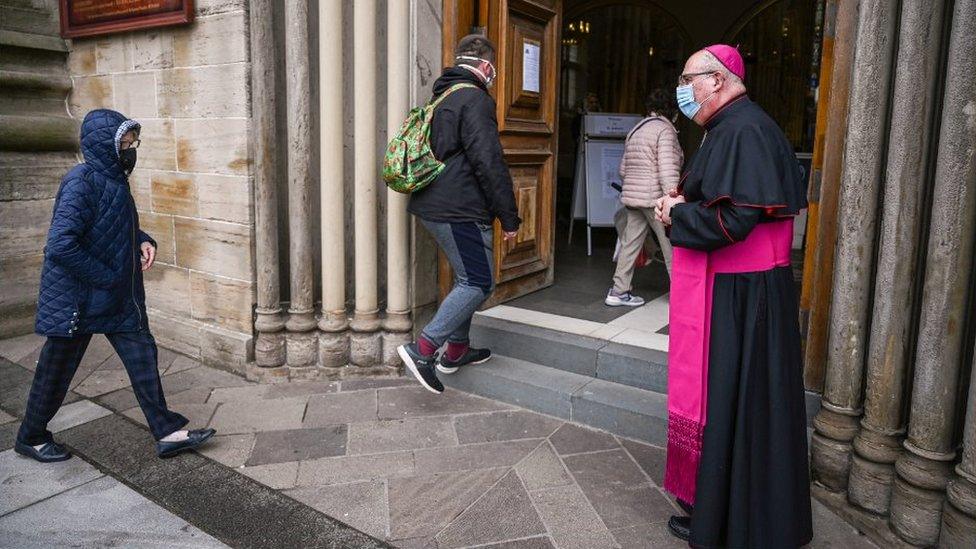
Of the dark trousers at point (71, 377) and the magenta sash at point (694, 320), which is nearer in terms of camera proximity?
the magenta sash at point (694, 320)

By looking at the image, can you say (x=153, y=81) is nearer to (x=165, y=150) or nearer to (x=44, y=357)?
(x=165, y=150)

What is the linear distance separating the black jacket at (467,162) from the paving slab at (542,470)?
1186 millimetres

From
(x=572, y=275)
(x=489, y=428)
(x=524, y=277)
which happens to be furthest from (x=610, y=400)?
(x=572, y=275)

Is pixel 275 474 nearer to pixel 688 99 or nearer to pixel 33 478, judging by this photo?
pixel 33 478

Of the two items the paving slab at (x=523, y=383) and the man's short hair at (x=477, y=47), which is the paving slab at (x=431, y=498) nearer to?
the paving slab at (x=523, y=383)

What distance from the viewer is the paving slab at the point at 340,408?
13.4ft

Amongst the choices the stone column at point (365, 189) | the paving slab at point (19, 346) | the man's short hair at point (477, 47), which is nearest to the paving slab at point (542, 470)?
the stone column at point (365, 189)

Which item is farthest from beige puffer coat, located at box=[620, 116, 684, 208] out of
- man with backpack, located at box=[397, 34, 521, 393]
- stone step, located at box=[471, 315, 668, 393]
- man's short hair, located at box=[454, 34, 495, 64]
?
man's short hair, located at box=[454, 34, 495, 64]

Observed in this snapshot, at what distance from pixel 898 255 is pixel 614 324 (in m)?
2.04

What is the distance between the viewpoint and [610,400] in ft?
12.8

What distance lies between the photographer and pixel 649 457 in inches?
142

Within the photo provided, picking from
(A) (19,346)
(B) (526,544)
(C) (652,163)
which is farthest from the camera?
(A) (19,346)

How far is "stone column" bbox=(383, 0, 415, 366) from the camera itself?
4527 millimetres

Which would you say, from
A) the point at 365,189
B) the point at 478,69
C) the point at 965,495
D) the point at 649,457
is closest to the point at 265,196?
the point at 365,189
